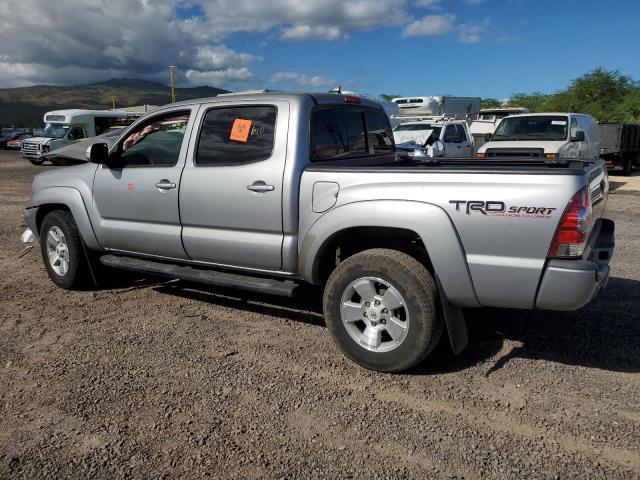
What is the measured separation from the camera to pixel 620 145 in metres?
17.9

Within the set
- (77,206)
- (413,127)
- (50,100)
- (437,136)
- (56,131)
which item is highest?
(50,100)

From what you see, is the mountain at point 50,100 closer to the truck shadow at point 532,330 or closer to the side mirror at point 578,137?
the side mirror at point 578,137

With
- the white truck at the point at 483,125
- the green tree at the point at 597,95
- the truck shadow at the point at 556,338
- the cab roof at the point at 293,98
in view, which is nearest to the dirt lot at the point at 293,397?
the truck shadow at the point at 556,338

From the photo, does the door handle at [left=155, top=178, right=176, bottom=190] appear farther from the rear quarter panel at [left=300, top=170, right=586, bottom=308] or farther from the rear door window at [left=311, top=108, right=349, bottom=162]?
the rear quarter panel at [left=300, top=170, right=586, bottom=308]

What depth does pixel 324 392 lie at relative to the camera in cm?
356

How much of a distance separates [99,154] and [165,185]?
0.87 m

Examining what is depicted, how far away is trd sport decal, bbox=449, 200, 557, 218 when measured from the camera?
3178 millimetres

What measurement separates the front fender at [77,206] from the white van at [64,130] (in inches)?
874

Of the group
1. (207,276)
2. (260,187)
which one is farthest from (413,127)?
(260,187)

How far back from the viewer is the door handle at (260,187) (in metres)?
4.12

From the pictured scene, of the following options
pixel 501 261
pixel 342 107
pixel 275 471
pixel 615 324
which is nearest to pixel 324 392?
pixel 275 471

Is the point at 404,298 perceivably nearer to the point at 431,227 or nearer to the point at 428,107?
the point at 431,227

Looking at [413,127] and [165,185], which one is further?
[413,127]

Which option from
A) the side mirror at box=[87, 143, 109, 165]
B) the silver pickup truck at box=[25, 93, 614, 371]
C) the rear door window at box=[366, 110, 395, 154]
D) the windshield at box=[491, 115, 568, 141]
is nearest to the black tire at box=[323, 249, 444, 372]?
the silver pickup truck at box=[25, 93, 614, 371]
